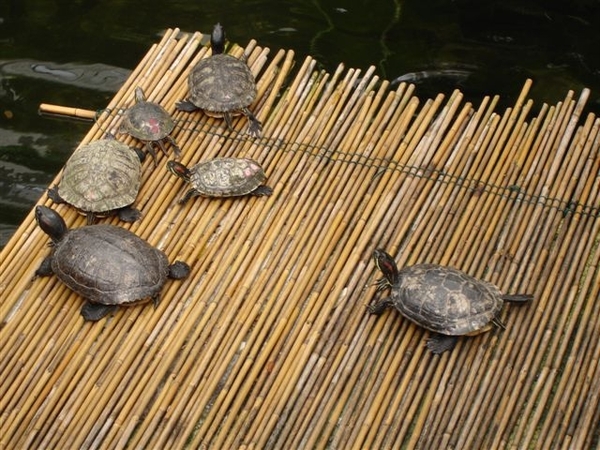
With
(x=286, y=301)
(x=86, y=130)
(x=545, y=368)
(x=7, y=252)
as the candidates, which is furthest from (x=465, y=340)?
(x=86, y=130)

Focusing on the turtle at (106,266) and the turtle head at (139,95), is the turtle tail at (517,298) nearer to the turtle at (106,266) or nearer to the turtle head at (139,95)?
the turtle at (106,266)

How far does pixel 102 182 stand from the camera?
4.11m

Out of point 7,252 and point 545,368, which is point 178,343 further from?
point 545,368

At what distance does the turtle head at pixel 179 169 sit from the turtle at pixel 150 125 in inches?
12.1

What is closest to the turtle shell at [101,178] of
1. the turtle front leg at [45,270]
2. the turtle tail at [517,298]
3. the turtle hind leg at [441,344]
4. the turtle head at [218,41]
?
the turtle front leg at [45,270]

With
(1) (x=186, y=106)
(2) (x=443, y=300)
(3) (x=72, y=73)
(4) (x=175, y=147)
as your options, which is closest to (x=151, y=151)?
(4) (x=175, y=147)

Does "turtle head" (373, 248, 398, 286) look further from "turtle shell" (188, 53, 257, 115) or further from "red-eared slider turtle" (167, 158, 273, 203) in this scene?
"turtle shell" (188, 53, 257, 115)

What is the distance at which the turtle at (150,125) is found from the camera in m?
4.46

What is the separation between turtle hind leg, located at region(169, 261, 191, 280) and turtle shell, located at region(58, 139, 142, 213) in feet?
1.75

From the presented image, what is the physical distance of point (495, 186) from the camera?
421 cm

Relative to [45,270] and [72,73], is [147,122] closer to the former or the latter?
[45,270]

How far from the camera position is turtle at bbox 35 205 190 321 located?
371 cm

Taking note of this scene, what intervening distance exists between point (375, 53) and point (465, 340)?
2.91m

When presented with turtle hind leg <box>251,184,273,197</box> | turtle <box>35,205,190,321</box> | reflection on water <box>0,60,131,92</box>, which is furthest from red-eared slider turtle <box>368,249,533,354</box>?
reflection on water <box>0,60,131,92</box>
